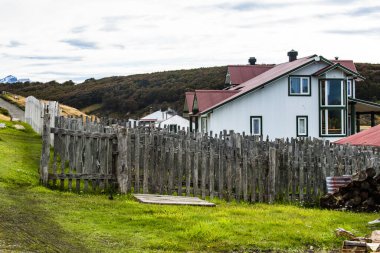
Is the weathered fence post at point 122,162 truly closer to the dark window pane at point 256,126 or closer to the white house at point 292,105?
the white house at point 292,105

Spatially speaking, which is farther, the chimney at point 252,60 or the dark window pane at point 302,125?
the chimney at point 252,60

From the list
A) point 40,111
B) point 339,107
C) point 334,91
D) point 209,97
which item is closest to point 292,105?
point 334,91

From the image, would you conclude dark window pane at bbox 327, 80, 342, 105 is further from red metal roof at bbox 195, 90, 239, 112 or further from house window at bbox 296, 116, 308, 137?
red metal roof at bbox 195, 90, 239, 112

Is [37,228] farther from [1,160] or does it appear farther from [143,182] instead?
[1,160]

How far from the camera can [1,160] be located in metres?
17.4

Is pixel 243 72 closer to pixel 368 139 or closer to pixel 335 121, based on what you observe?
pixel 335 121

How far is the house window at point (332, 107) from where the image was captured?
145 feet

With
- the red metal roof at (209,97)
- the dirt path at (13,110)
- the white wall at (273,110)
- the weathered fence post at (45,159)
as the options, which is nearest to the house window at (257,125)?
the white wall at (273,110)

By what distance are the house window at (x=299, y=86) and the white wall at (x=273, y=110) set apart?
290mm

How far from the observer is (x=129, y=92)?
461 feet

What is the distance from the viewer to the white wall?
42.8 meters

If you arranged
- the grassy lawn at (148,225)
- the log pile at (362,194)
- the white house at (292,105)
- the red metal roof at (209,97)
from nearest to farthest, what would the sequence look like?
the grassy lawn at (148,225) → the log pile at (362,194) → the white house at (292,105) → the red metal roof at (209,97)

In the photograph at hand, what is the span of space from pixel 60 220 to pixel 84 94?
127765 millimetres

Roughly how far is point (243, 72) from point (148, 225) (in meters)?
44.5
